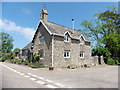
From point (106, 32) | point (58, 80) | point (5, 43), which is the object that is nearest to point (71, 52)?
point (58, 80)

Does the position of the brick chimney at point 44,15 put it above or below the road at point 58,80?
above

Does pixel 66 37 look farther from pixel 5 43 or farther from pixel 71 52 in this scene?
pixel 5 43

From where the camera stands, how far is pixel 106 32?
35312 mm

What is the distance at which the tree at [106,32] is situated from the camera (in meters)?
29.8

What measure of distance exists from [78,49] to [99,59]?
23.9 ft

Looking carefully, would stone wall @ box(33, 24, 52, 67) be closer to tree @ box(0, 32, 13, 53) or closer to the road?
the road

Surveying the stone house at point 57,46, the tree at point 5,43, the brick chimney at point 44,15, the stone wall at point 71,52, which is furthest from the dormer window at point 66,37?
the tree at point 5,43

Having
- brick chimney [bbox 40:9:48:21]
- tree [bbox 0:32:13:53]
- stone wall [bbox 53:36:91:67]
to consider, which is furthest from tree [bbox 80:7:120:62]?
tree [bbox 0:32:13:53]

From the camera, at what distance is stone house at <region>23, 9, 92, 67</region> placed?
1933 cm

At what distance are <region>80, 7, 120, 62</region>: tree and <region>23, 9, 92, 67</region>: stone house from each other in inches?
267

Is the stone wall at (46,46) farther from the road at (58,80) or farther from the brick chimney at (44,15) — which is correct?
the road at (58,80)

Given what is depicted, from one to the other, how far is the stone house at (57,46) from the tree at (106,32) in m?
6.79

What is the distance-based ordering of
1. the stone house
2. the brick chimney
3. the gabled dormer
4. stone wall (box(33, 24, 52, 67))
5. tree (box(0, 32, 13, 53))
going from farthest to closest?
tree (box(0, 32, 13, 53)), the brick chimney, the gabled dormer, stone wall (box(33, 24, 52, 67)), the stone house

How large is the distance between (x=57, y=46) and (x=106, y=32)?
885 inches
